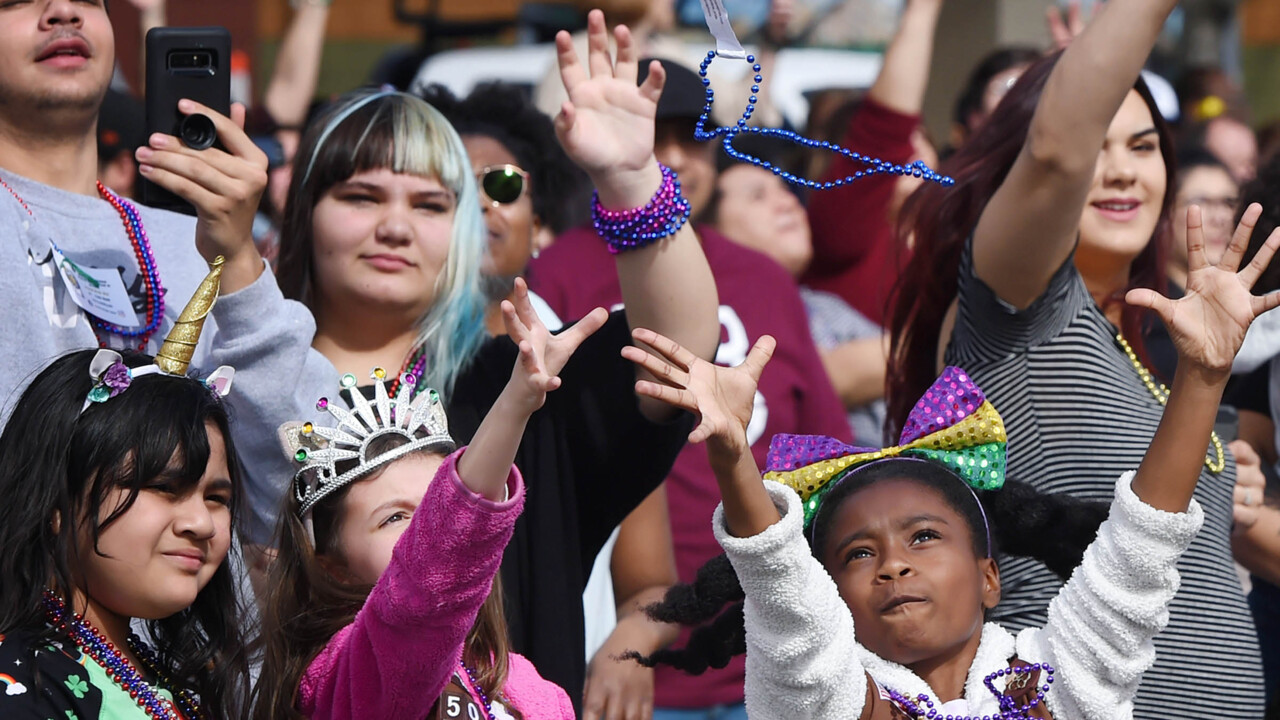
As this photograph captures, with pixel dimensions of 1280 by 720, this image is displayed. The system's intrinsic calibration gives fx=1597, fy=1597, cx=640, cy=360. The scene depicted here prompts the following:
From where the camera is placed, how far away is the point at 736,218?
17.8 feet

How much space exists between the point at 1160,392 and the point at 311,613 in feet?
5.23

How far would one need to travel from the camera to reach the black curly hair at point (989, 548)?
2656 millimetres

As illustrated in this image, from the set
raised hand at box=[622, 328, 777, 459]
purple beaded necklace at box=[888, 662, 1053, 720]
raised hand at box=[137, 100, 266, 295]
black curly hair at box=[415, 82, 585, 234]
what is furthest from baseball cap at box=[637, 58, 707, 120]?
purple beaded necklace at box=[888, 662, 1053, 720]

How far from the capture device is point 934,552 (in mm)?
2465

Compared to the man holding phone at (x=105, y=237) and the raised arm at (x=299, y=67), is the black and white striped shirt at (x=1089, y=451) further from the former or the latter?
the raised arm at (x=299, y=67)

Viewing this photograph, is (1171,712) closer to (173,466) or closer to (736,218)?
(173,466)

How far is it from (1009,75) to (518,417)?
3517mm

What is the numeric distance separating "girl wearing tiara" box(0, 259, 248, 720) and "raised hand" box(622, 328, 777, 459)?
666 mm

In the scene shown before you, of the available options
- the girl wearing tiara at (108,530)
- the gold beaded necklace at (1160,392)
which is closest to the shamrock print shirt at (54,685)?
the girl wearing tiara at (108,530)

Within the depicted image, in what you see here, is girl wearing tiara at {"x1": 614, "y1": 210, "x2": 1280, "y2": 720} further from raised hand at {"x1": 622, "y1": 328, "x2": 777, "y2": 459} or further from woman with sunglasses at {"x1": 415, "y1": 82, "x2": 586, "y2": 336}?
woman with sunglasses at {"x1": 415, "y1": 82, "x2": 586, "y2": 336}

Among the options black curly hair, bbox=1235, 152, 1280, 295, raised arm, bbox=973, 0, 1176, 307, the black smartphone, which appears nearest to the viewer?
raised arm, bbox=973, 0, 1176, 307

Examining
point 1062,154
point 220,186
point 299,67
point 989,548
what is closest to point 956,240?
point 1062,154

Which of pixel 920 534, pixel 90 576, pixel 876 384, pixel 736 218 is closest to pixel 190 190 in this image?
pixel 90 576

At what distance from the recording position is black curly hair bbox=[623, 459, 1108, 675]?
2.66 meters
